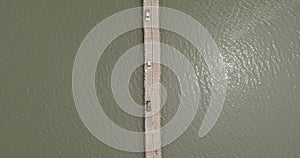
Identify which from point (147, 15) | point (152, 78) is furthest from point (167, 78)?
point (147, 15)

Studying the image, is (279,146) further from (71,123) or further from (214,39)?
(71,123)

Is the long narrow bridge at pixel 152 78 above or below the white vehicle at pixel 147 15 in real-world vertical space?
below

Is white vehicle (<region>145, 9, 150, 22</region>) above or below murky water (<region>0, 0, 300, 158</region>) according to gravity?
above

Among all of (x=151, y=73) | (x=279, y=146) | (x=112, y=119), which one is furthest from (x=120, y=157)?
(x=279, y=146)

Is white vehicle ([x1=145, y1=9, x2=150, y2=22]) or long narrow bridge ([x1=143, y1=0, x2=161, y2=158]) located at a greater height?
white vehicle ([x1=145, y1=9, x2=150, y2=22])
